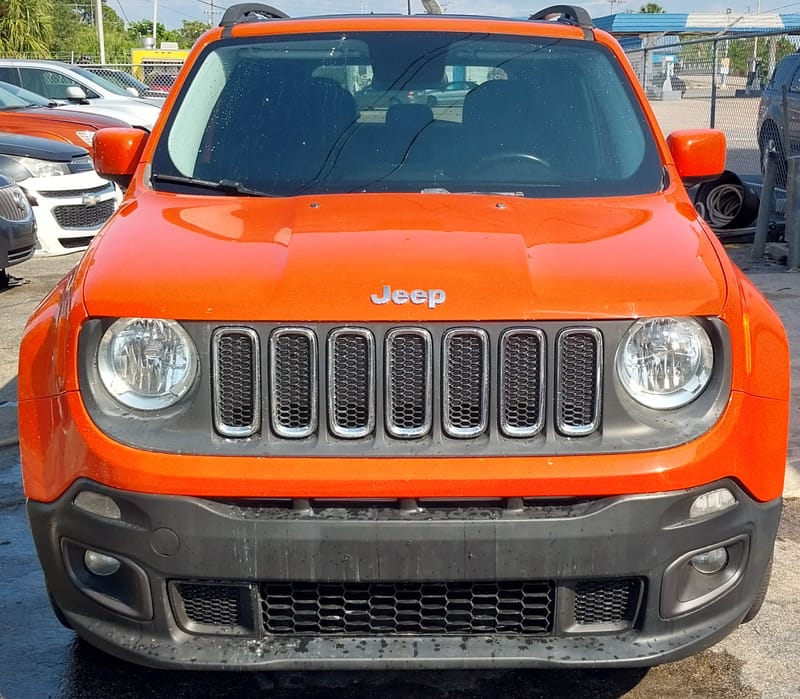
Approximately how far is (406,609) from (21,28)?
122 ft

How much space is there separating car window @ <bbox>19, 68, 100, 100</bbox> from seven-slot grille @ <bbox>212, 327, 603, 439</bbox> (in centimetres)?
1443

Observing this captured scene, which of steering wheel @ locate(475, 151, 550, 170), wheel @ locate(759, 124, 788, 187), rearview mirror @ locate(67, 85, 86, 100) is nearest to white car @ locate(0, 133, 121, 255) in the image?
rearview mirror @ locate(67, 85, 86, 100)

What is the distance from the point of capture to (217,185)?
11.8 feet

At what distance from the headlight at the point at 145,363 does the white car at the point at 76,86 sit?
13119 mm

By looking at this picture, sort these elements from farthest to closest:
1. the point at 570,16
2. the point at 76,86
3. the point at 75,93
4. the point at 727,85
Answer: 1. the point at 76,86
2. the point at 727,85
3. the point at 75,93
4. the point at 570,16

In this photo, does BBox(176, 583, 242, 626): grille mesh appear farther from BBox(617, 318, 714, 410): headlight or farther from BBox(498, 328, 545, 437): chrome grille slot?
BBox(617, 318, 714, 410): headlight

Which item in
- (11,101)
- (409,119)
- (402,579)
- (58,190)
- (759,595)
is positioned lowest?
(58,190)

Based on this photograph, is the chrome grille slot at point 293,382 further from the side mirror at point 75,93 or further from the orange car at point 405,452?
the side mirror at point 75,93

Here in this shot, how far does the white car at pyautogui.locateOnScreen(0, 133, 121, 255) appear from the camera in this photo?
10070 mm

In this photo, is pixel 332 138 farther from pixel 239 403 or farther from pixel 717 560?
pixel 717 560

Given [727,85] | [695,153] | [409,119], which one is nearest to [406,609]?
[409,119]

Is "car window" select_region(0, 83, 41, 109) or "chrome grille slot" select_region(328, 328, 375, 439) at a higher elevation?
"chrome grille slot" select_region(328, 328, 375, 439)

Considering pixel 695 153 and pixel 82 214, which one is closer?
pixel 695 153

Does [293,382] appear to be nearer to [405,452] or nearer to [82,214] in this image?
[405,452]
